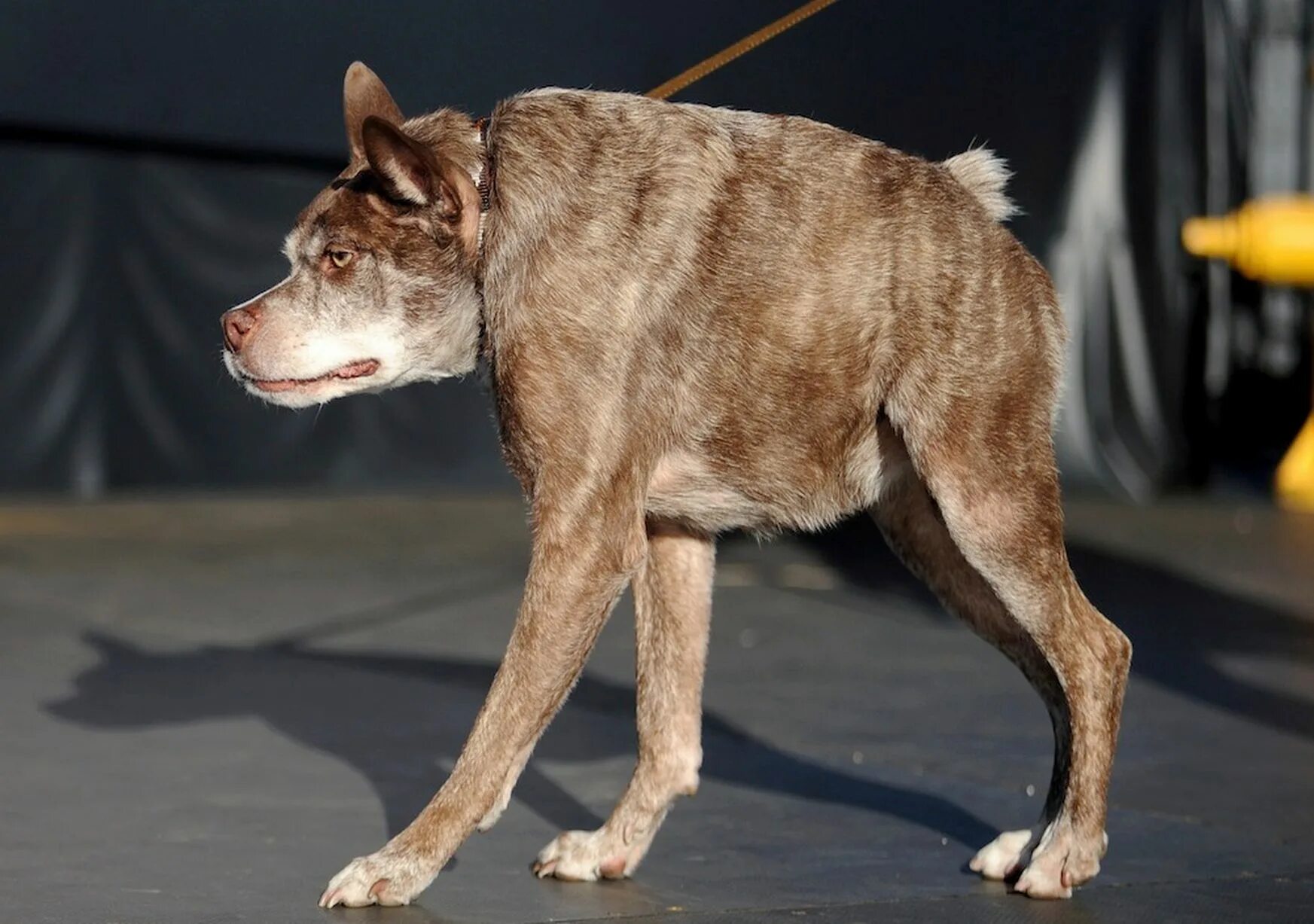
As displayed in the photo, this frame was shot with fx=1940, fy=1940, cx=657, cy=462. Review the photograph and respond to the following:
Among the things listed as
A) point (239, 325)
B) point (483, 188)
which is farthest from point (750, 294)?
point (239, 325)

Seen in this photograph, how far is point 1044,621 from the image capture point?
4.06 meters

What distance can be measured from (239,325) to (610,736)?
6.50 ft

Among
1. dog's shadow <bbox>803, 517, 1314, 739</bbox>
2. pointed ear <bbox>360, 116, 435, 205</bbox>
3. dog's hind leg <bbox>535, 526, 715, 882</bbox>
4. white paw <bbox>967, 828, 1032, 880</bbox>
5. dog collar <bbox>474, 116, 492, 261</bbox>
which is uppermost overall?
pointed ear <bbox>360, 116, 435, 205</bbox>

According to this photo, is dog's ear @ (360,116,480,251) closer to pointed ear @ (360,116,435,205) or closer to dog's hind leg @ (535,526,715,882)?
pointed ear @ (360,116,435,205)

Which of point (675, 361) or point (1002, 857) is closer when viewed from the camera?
point (675, 361)

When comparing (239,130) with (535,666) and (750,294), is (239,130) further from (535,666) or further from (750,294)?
(535,666)

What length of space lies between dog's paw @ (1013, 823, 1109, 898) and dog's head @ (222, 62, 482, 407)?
1.57 m

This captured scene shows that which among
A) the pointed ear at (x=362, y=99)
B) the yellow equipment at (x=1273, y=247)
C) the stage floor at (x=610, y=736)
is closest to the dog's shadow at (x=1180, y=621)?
the stage floor at (x=610, y=736)

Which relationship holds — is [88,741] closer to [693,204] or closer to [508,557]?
[693,204]

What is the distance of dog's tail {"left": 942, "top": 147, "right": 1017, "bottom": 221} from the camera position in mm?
4254

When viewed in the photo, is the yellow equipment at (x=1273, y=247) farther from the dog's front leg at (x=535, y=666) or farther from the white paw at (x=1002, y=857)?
the dog's front leg at (x=535, y=666)

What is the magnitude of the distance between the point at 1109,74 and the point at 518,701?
7854mm

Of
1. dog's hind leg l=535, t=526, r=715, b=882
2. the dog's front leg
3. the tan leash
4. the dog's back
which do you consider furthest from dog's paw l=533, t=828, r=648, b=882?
the tan leash

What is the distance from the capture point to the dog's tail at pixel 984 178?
14.0 ft
